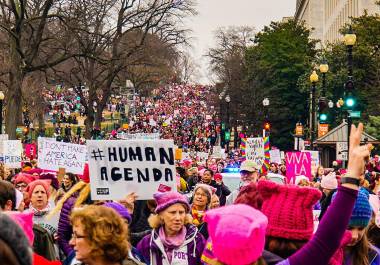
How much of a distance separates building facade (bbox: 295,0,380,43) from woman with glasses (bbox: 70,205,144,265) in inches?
2428

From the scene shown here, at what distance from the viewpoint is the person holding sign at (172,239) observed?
695cm

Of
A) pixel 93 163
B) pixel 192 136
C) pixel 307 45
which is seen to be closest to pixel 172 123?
pixel 192 136

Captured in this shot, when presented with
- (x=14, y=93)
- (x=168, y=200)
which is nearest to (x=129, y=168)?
(x=168, y=200)

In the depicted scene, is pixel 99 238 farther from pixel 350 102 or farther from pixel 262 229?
pixel 350 102

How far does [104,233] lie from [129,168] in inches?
134

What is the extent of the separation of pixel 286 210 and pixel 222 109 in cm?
8254

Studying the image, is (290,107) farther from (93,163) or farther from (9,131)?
(93,163)

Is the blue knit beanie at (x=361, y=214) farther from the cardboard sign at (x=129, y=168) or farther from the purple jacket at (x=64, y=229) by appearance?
the purple jacket at (x=64, y=229)

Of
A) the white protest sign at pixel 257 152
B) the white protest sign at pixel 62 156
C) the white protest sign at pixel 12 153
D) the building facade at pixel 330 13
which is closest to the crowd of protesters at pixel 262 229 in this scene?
the white protest sign at pixel 62 156

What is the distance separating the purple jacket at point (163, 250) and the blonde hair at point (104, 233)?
2389 mm

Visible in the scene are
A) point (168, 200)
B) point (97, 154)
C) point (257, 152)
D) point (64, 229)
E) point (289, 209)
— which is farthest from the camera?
point (257, 152)

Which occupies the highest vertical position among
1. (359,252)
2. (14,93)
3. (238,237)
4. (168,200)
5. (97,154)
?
(14,93)

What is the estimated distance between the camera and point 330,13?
3939 inches

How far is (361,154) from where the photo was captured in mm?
4062
